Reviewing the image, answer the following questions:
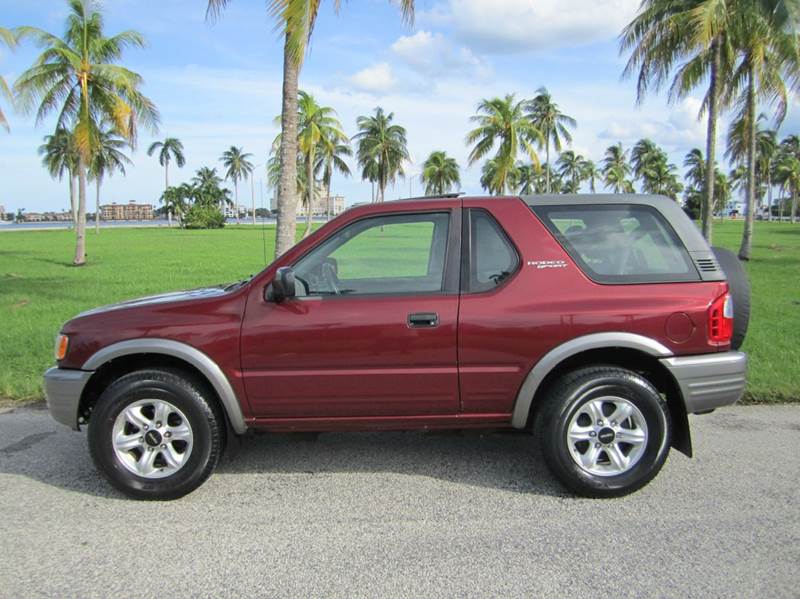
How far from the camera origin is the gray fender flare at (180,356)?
12.2 feet

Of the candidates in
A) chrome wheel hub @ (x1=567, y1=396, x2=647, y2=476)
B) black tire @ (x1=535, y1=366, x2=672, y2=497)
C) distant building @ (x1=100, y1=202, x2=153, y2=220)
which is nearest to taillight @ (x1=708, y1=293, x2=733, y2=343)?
black tire @ (x1=535, y1=366, x2=672, y2=497)

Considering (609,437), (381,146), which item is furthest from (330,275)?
(381,146)

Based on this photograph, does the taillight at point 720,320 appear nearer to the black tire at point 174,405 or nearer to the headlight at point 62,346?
the black tire at point 174,405

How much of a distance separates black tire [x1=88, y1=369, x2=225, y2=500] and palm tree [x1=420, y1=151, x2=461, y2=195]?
6138 centimetres

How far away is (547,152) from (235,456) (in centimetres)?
4686

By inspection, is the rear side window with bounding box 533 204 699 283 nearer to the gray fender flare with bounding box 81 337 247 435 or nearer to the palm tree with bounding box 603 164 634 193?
the gray fender flare with bounding box 81 337 247 435

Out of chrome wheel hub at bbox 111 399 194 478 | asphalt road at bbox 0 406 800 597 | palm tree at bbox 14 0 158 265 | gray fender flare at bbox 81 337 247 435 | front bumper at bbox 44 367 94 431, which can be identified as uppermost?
palm tree at bbox 14 0 158 265

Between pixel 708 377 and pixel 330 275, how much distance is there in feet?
7.82

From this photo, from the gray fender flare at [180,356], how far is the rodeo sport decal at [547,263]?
6.50ft

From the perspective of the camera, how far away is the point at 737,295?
4016mm

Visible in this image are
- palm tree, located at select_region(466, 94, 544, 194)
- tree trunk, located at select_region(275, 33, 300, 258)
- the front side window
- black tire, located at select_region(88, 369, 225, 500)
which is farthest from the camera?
palm tree, located at select_region(466, 94, 544, 194)

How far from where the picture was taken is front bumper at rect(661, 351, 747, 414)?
12.0ft

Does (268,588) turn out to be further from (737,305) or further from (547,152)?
(547,152)

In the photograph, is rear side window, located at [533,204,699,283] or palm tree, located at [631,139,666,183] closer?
rear side window, located at [533,204,699,283]
